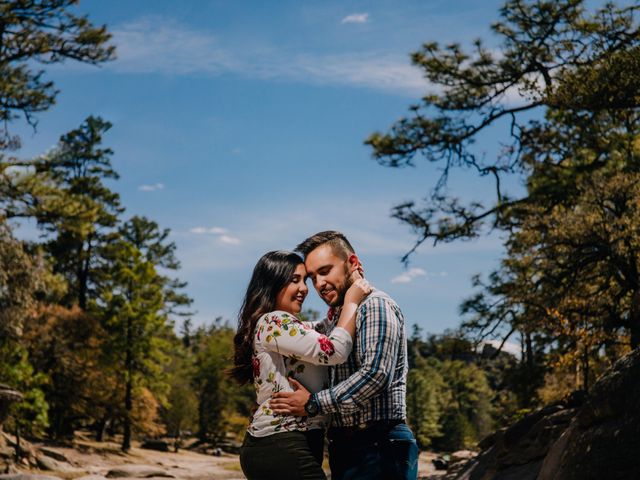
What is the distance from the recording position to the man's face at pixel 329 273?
3434 mm

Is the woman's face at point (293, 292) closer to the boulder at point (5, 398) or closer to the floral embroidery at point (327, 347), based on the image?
the floral embroidery at point (327, 347)

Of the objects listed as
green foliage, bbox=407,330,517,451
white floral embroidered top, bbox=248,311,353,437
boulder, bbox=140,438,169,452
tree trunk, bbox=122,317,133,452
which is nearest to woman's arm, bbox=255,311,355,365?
white floral embroidered top, bbox=248,311,353,437

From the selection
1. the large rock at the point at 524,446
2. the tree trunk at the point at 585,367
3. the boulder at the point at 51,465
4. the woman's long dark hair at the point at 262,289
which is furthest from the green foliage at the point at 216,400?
the woman's long dark hair at the point at 262,289

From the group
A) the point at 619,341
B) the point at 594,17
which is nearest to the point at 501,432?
the point at 619,341

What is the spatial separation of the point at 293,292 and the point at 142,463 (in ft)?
99.7

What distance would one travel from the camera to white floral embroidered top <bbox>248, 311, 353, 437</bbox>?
3191 mm

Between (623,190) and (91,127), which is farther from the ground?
(91,127)

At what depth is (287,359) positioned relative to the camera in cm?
337

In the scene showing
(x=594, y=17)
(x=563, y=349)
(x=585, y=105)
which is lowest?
(x=563, y=349)

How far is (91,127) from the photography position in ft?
135

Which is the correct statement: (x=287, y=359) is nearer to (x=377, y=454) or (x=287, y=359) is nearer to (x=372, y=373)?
(x=372, y=373)

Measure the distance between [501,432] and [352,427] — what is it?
971 centimetres

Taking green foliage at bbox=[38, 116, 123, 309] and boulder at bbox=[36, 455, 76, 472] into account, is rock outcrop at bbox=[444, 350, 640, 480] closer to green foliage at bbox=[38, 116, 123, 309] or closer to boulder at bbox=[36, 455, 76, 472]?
boulder at bbox=[36, 455, 76, 472]

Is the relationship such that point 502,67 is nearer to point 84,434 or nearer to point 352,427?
point 352,427
